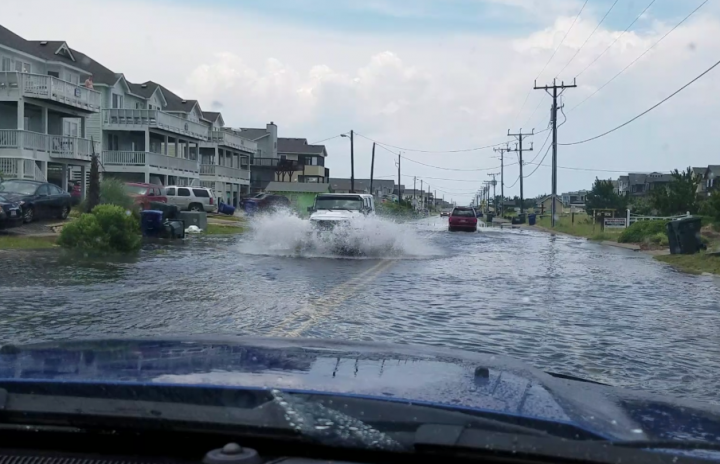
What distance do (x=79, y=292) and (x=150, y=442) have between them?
1162 cm

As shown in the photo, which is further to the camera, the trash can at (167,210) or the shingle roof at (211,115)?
the shingle roof at (211,115)

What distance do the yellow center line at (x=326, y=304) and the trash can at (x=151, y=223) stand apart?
1292 cm

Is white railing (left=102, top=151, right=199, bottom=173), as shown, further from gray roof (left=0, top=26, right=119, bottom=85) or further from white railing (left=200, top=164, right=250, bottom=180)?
white railing (left=200, top=164, right=250, bottom=180)

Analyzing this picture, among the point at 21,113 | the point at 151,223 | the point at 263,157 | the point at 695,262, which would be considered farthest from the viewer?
the point at 263,157

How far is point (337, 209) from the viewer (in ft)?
82.7

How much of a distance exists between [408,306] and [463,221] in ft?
136

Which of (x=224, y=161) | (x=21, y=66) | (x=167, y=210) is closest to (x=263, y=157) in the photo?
(x=224, y=161)

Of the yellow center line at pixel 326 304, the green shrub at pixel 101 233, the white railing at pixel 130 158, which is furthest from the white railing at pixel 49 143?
the yellow center line at pixel 326 304

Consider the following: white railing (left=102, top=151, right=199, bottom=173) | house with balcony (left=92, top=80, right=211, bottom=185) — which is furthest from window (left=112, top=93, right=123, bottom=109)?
white railing (left=102, top=151, right=199, bottom=173)

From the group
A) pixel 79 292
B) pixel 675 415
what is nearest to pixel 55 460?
pixel 675 415

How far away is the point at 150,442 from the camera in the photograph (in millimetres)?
2520

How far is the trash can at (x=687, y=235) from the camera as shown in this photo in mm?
26328

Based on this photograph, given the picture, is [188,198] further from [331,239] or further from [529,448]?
[529,448]

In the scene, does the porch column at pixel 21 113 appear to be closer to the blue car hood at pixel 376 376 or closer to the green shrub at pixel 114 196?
the green shrub at pixel 114 196
